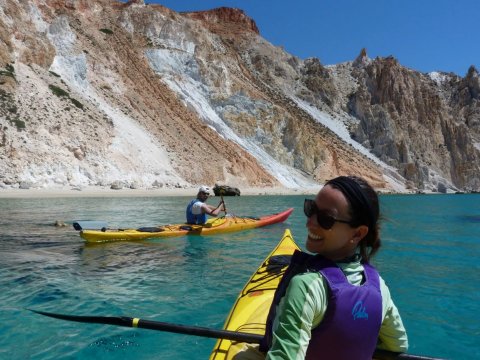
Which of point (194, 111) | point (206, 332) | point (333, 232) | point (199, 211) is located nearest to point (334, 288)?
point (333, 232)

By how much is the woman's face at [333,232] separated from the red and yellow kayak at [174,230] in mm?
9998

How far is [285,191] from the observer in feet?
150

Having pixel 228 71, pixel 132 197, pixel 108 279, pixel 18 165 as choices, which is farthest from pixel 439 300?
pixel 228 71

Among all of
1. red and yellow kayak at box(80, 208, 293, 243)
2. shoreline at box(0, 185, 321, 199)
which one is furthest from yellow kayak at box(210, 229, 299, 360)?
shoreline at box(0, 185, 321, 199)

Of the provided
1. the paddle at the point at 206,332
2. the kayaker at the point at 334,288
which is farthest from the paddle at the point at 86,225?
the kayaker at the point at 334,288

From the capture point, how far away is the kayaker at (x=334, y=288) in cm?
204

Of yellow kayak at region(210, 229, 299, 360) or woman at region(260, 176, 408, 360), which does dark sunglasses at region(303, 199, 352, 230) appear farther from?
yellow kayak at region(210, 229, 299, 360)

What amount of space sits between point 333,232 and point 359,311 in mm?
422

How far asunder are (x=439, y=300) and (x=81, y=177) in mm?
30586

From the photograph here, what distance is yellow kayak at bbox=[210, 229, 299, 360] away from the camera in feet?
11.0

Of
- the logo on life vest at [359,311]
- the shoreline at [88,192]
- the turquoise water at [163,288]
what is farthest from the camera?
the shoreline at [88,192]

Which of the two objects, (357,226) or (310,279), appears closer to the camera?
(310,279)

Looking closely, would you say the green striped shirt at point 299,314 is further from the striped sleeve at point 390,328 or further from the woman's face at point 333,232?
the striped sleeve at point 390,328

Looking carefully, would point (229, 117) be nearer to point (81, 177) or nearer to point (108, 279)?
point (81, 177)
